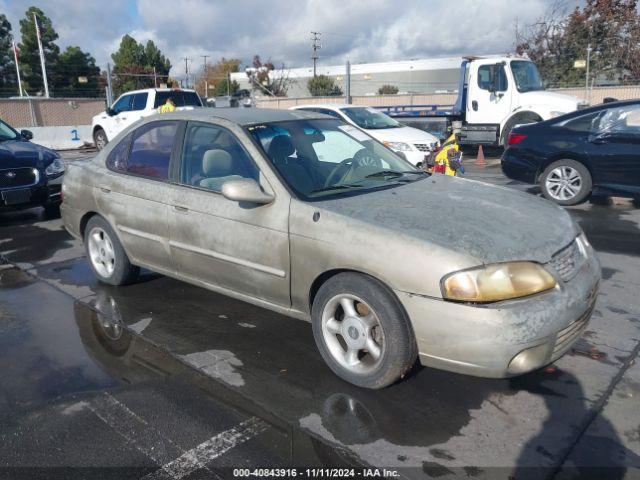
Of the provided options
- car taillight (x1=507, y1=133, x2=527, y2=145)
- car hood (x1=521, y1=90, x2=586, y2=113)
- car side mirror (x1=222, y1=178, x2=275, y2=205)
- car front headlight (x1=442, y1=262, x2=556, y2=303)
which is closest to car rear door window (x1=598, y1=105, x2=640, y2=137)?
car taillight (x1=507, y1=133, x2=527, y2=145)

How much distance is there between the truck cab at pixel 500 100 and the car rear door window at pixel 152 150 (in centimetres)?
1179

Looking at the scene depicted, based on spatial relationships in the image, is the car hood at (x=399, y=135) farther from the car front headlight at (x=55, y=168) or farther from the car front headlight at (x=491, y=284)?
the car front headlight at (x=491, y=284)

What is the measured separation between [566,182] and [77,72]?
147ft

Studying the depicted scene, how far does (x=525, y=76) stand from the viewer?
49.1 feet

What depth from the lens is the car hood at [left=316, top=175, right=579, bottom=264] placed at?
9.64ft

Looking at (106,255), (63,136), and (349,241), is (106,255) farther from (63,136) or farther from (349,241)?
(63,136)

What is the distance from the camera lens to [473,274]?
9.16 ft

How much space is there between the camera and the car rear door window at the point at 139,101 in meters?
16.0

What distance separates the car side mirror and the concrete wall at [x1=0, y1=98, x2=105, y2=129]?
19476 mm

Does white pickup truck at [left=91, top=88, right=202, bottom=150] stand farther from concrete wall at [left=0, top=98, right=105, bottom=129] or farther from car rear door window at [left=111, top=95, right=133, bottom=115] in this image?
concrete wall at [left=0, top=98, right=105, bottom=129]

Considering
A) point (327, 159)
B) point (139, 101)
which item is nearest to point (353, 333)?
point (327, 159)

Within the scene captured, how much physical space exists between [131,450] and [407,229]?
1.83 meters

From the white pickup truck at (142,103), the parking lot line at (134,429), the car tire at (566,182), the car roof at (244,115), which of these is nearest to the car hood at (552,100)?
the car tire at (566,182)

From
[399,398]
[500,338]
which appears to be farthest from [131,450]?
[500,338]
